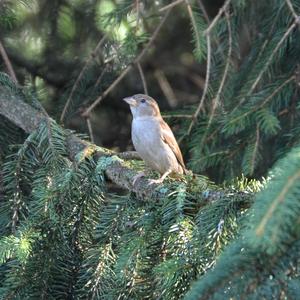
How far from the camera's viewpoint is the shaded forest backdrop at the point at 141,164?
2.30 m

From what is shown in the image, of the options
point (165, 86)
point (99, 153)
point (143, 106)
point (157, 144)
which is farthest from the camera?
point (165, 86)

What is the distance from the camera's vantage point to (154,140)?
5.54 m

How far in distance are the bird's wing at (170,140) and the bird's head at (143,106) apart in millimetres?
143

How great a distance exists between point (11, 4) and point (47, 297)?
2308 millimetres

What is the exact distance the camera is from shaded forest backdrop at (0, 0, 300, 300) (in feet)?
7.54

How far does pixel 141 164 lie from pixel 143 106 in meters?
1.05

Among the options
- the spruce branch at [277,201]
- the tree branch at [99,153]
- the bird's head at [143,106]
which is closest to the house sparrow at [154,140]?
the bird's head at [143,106]

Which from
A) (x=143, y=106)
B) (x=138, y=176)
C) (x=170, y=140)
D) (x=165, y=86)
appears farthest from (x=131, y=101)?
(x=138, y=176)

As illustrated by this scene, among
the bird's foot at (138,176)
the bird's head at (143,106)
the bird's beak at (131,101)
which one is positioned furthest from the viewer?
the bird's beak at (131,101)

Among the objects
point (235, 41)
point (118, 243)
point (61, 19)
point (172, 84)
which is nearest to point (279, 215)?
point (118, 243)

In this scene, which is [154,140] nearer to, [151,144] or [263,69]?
[151,144]

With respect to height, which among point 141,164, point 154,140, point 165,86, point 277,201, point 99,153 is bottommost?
point 165,86

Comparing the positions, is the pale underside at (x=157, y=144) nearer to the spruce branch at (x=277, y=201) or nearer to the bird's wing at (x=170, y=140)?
A: the bird's wing at (x=170, y=140)

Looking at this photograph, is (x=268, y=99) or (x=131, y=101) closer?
(x=268, y=99)
